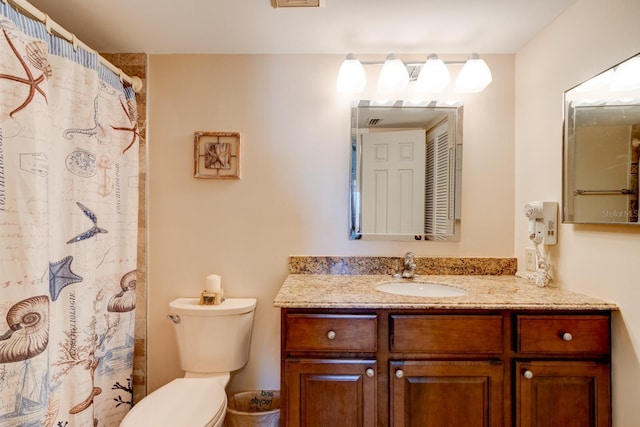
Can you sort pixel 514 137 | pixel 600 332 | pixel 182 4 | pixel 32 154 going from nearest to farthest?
pixel 32 154
pixel 600 332
pixel 182 4
pixel 514 137

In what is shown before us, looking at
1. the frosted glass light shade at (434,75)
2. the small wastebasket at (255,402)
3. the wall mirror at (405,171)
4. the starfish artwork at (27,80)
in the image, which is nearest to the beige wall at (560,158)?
the wall mirror at (405,171)

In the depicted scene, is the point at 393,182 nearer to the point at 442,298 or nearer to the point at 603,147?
the point at 442,298

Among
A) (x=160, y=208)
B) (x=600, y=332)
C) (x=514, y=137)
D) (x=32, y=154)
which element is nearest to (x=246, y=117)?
(x=160, y=208)

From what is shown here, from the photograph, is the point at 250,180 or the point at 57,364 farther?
the point at 250,180

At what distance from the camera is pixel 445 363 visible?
3.50 ft

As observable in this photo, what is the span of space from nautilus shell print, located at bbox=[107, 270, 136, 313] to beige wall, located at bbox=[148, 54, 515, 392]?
13cm

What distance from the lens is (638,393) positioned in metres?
0.98

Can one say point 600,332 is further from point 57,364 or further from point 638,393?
point 57,364

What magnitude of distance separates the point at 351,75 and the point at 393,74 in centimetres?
20

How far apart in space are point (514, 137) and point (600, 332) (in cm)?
98

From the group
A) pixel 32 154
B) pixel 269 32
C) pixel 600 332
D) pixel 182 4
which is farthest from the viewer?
pixel 269 32

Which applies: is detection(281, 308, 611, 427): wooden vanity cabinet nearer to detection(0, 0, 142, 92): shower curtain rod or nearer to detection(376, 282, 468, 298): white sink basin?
detection(376, 282, 468, 298): white sink basin

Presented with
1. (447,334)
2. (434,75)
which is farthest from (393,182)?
(447,334)

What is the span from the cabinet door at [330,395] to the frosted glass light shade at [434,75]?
1297mm
